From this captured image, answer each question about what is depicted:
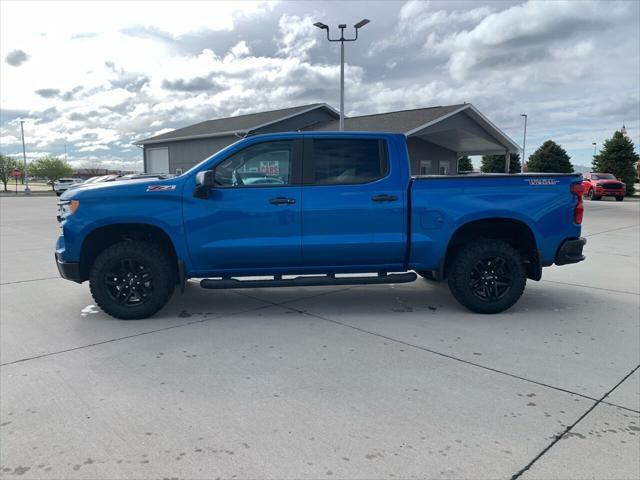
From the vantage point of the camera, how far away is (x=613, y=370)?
12.8ft

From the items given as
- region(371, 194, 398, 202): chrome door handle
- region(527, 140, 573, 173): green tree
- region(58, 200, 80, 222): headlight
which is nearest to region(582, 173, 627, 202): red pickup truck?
region(527, 140, 573, 173): green tree

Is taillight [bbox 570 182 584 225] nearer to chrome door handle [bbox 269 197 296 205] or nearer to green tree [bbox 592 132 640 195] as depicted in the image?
chrome door handle [bbox 269 197 296 205]

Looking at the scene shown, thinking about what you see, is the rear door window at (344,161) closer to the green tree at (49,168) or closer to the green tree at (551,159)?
the green tree at (551,159)

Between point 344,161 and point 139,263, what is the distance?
237 cm

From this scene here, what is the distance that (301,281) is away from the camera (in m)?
5.25

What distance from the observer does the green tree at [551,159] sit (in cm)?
4538

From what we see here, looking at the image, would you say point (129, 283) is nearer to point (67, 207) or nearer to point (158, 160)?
point (67, 207)

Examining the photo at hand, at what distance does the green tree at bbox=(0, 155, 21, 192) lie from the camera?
198ft

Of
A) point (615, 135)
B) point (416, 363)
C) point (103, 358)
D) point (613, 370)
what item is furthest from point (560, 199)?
point (615, 135)

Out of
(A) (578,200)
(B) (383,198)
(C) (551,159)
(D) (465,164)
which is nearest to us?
(B) (383,198)

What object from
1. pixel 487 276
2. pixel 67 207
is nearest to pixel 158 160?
pixel 67 207

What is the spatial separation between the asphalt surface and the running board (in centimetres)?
38

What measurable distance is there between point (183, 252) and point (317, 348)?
5.73 feet

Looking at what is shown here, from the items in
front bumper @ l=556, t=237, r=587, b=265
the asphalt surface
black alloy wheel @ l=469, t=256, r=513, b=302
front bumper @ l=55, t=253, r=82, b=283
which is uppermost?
front bumper @ l=556, t=237, r=587, b=265
